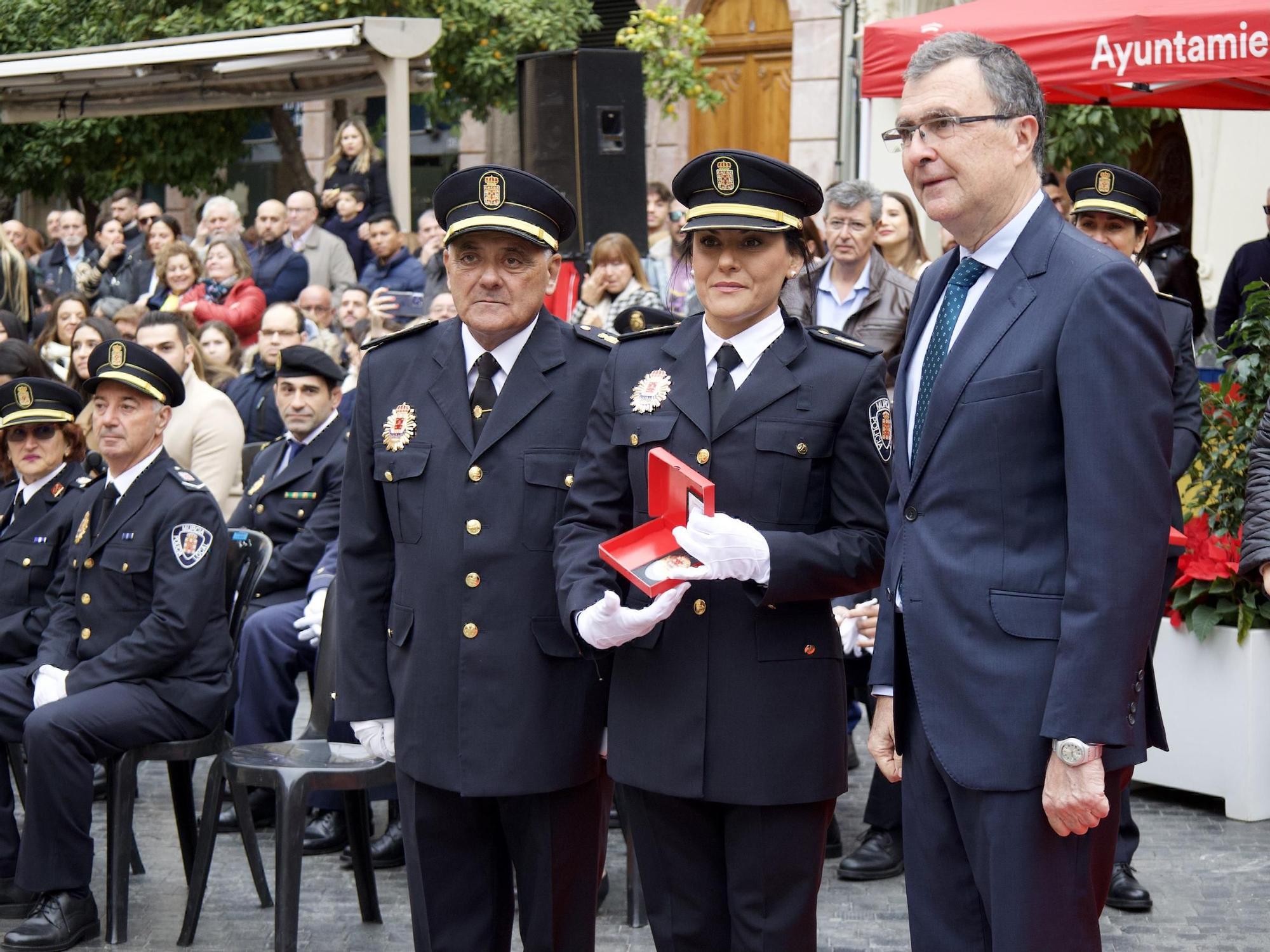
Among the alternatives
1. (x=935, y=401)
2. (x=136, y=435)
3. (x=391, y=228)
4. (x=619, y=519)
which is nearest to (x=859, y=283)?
(x=136, y=435)

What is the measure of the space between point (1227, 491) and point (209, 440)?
14.4 feet

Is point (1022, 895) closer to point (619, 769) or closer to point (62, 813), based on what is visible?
point (619, 769)

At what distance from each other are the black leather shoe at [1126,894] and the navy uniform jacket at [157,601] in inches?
114

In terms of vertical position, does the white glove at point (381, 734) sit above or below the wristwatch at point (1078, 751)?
below

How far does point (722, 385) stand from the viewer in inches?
133

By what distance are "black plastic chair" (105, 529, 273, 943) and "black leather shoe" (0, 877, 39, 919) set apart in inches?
11.5

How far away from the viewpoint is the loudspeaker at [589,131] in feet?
30.6

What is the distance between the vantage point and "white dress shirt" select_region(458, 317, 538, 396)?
3709mm

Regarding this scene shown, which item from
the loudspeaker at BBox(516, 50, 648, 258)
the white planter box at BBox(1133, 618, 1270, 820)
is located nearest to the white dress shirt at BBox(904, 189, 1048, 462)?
the white planter box at BBox(1133, 618, 1270, 820)

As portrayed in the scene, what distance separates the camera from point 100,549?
5359 millimetres

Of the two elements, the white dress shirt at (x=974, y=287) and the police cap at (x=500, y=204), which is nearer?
the white dress shirt at (x=974, y=287)

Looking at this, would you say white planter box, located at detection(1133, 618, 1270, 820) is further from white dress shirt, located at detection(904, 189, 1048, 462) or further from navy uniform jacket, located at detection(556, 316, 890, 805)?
white dress shirt, located at detection(904, 189, 1048, 462)

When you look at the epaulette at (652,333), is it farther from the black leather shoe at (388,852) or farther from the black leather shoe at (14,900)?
the black leather shoe at (14,900)

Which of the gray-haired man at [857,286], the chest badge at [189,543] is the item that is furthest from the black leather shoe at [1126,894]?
the chest badge at [189,543]
